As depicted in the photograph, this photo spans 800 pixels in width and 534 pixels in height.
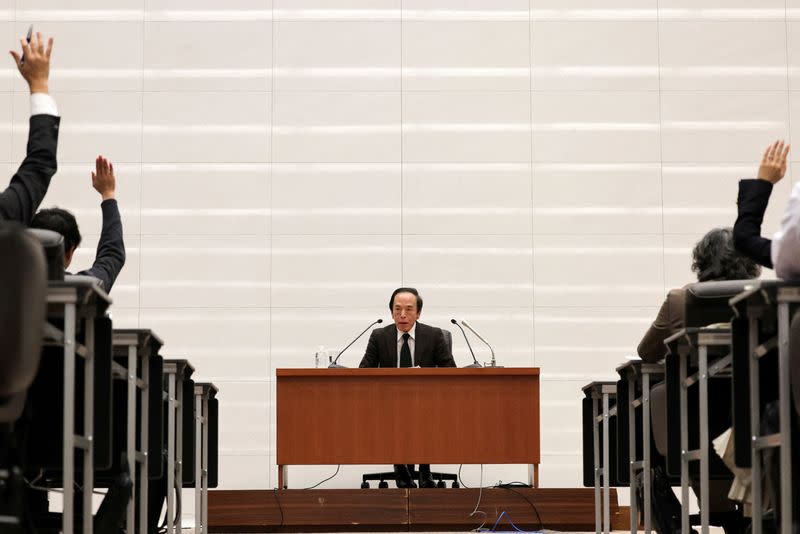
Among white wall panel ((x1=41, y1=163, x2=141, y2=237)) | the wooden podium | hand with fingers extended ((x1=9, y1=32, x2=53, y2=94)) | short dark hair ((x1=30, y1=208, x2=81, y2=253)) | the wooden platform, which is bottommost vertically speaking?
the wooden platform

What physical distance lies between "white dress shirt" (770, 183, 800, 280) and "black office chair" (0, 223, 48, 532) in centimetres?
182

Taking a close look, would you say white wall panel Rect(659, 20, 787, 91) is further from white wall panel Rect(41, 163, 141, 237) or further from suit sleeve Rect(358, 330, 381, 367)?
white wall panel Rect(41, 163, 141, 237)

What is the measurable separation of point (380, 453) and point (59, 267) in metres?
4.05

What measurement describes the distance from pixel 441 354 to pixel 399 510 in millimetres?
1425

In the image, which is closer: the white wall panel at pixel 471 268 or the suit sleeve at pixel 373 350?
the suit sleeve at pixel 373 350

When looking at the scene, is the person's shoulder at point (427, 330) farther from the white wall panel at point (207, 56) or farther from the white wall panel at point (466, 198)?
the white wall panel at point (207, 56)

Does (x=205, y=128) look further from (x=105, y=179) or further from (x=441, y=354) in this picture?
(x=105, y=179)

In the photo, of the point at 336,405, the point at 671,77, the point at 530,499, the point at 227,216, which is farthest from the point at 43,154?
the point at 671,77

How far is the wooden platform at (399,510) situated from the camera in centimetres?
672

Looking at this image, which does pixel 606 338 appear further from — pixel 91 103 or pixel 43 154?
pixel 43 154

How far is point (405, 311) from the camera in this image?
793cm

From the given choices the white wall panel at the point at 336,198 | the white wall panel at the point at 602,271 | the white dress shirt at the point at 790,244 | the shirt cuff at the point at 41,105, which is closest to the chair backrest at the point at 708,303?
the white dress shirt at the point at 790,244

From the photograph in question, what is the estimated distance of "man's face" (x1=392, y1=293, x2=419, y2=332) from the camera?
312 inches

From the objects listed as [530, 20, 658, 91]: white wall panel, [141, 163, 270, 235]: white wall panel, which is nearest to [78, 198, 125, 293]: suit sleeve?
[141, 163, 270, 235]: white wall panel
